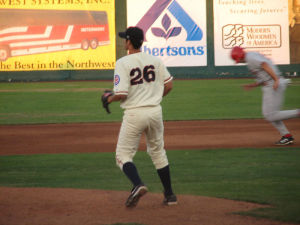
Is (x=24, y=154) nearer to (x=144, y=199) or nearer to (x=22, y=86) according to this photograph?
(x=144, y=199)

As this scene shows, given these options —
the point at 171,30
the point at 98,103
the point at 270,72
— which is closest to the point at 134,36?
the point at 270,72

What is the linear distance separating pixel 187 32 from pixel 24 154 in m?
20.8

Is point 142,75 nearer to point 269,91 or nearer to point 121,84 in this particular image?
point 121,84

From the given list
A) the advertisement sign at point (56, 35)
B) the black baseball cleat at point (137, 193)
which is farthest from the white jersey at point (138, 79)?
the advertisement sign at point (56, 35)

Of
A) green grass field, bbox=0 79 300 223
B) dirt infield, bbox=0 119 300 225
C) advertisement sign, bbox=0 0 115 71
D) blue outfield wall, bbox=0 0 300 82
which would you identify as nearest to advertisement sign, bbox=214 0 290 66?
blue outfield wall, bbox=0 0 300 82

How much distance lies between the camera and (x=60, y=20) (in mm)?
29109

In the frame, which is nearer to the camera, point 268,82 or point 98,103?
point 268,82

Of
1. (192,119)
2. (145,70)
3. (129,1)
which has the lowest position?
(192,119)

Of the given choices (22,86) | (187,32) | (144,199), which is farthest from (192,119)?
(187,32)

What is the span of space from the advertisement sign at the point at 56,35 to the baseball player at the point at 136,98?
23.5 meters

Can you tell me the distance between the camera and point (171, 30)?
1158 inches

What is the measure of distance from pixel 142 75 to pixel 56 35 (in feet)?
78.7

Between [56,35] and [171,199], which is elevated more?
[56,35]

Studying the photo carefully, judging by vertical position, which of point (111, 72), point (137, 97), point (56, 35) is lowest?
point (111, 72)
